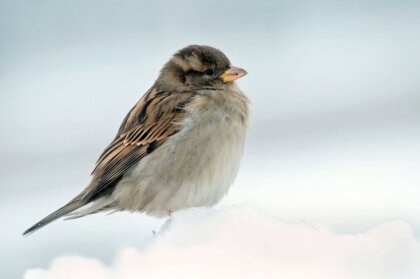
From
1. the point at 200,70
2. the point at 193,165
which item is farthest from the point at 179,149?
the point at 200,70

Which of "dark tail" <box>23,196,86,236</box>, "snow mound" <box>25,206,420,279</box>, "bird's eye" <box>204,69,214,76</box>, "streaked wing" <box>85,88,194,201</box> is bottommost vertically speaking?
"dark tail" <box>23,196,86,236</box>

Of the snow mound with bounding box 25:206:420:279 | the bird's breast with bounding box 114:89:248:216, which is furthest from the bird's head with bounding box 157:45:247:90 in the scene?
the snow mound with bounding box 25:206:420:279

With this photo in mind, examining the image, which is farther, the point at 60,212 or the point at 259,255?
the point at 60,212

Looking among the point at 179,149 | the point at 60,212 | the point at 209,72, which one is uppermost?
the point at 209,72

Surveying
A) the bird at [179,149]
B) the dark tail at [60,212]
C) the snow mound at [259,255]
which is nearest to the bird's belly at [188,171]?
the bird at [179,149]

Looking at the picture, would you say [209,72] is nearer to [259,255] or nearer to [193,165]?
[193,165]

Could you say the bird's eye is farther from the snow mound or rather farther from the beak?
the snow mound

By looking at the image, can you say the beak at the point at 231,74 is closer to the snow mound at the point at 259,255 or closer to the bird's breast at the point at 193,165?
the bird's breast at the point at 193,165
